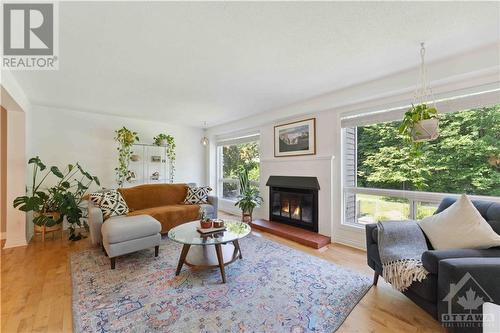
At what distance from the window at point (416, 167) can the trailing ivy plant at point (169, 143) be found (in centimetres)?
379

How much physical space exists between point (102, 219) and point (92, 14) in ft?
8.17

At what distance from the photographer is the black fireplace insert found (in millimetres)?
3641

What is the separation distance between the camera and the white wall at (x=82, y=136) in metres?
3.88

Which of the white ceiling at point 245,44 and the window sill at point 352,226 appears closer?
the white ceiling at point 245,44

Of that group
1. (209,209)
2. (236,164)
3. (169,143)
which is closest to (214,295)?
(209,209)

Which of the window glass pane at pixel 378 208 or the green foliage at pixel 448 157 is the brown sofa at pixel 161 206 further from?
the green foliage at pixel 448 157

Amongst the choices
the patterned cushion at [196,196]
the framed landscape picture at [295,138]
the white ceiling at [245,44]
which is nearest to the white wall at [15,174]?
the white ceiling at [245,44]

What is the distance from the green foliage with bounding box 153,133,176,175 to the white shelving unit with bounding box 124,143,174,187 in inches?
4.9

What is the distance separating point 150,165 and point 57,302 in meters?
3.50

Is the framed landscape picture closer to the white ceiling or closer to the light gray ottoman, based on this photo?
the white ceiling

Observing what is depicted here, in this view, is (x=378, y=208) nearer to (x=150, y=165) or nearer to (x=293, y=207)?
(x=293, y=207)

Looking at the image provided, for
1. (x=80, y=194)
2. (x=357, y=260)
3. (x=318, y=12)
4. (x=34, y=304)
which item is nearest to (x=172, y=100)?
(x=80, y=194)

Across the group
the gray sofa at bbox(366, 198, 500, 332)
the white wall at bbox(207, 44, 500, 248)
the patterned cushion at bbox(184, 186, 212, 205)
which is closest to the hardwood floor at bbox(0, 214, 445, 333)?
the gray sofa at bbox(366, 198, 500, 332)

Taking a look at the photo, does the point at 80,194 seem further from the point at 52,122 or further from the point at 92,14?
the point at 92,14
